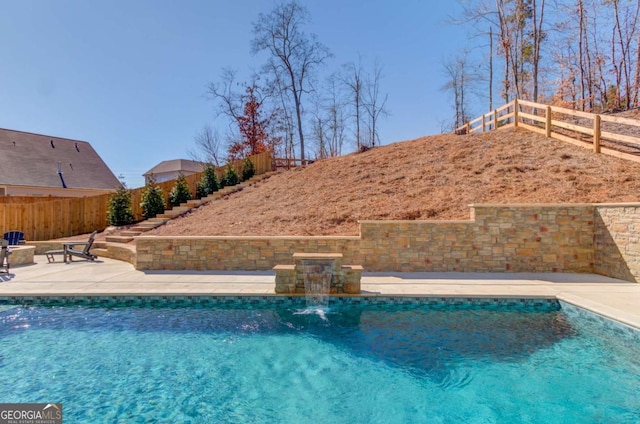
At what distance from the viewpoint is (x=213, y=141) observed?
3114cm

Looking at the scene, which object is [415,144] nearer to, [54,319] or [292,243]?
[292,243]

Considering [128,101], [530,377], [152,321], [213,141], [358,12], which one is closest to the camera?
[530,377]

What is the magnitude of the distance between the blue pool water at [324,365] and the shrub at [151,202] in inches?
299

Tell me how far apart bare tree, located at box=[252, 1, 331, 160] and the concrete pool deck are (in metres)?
15.9

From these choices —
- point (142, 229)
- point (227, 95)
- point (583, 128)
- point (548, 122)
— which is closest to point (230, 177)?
point (142, 229)

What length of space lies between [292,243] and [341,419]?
A: 5034mm

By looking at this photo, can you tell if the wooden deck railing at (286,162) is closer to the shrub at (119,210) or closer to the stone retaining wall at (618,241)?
the shrub at (119,210)

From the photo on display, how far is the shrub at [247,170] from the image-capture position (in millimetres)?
16484

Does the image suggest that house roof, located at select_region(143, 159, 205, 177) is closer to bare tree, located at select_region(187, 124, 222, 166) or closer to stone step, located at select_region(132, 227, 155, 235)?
bare tree, located at select_region(187, 124, 222, 166)

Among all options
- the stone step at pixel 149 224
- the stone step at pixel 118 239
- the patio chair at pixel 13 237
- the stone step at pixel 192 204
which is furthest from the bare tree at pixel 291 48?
the patio chair at pixel 13 237

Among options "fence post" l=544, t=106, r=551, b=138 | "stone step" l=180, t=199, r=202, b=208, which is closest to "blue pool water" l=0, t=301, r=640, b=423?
"stone step" l=180, t=199, r=202, b=208

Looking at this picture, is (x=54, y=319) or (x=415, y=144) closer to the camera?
(x=54, y=319)

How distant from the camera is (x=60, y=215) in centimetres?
1285

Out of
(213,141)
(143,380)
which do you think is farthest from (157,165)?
(143,380)
